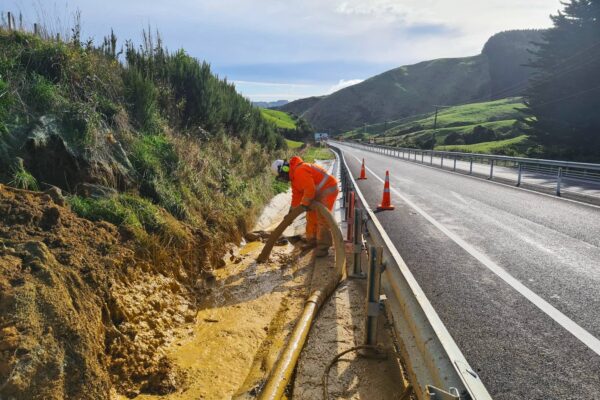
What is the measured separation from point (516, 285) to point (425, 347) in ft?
9.00

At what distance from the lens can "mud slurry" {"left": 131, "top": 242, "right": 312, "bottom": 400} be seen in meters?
3.84

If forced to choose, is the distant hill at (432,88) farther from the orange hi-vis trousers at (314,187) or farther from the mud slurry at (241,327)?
the mud slurry at (241,327)

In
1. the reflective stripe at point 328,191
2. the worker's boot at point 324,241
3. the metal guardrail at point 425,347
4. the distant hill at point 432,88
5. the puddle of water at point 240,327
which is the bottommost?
the puddle of water at point 240,327

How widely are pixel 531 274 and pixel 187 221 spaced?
514cm

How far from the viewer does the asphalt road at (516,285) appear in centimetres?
297

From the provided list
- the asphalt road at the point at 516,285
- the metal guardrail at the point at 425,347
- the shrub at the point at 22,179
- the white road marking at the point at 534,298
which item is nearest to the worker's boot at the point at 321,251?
the asphalt road at the point at 516,285

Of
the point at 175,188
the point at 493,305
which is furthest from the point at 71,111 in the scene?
the point at 493,305

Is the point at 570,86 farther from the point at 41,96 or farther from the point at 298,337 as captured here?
the point at 41,96

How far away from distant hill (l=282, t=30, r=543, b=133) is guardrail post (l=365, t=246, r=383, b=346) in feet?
467

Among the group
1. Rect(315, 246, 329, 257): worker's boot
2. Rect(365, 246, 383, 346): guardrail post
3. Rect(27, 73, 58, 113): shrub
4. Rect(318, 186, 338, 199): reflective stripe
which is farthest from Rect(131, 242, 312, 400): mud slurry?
Rect(27, 73, 58, 113): shrub

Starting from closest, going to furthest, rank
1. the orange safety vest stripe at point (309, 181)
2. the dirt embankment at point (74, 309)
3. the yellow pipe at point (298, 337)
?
the dirt embankment at point (74, 309) → the yellow pipe at point (298, 337) → the orange safety vest stripe at point (309, 181)

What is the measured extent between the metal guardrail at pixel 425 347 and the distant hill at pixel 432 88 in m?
143

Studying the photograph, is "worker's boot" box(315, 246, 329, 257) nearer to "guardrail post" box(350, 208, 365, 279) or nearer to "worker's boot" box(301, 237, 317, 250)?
"worker's boot" box(301, 237, 317, 250)

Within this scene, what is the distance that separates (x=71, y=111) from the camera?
19.5 ft
